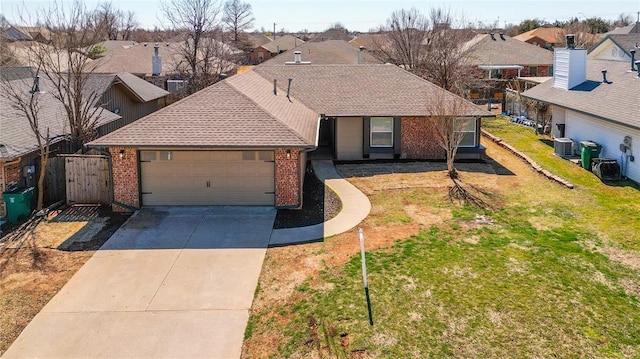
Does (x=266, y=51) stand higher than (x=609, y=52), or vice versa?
(x=266, y=51)

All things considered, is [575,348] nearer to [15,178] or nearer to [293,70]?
[15,178]

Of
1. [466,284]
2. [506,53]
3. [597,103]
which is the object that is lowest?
[466,284]

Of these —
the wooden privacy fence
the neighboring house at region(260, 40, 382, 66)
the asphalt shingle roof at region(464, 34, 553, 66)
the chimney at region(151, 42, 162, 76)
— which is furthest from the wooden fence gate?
the asphalt shingle roof at region(464, 34, 553, 66)

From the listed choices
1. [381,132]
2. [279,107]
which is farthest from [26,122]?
[381,132]

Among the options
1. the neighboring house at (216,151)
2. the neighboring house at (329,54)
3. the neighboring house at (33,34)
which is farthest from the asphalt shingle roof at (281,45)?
the neighboring house at (216,151)

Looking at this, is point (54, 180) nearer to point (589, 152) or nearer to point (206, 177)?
point (206, 177)

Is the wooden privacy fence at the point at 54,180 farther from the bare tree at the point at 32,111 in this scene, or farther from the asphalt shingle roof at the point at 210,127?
the asphalt shingle roof at the point at 210,127
